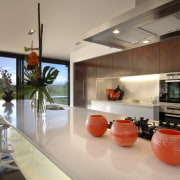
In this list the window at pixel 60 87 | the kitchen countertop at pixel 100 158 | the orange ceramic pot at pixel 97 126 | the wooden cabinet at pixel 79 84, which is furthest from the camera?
the window at pixel 60 87

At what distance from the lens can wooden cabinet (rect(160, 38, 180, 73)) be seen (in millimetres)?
2463

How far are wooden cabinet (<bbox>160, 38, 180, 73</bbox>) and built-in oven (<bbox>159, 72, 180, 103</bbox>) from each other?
5.2 inches

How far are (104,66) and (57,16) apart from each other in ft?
5.83

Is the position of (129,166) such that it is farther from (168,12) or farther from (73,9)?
(73,9)

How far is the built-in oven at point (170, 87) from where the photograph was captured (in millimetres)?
2394

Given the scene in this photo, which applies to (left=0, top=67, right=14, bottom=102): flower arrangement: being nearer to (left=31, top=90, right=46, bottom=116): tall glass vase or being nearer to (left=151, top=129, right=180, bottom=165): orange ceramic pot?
(left=31, top=90, right=46, bottom=116): tall glass vase

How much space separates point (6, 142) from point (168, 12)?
2722 millimetres

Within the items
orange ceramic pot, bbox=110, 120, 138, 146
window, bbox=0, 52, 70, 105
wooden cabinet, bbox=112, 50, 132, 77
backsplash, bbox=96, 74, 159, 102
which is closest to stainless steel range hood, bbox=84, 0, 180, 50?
orange ceramic pot, bbox=110, 120, 138, 146

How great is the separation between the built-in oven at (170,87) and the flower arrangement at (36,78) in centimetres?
203

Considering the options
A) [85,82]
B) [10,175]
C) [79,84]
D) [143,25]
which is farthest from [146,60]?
[10,175]

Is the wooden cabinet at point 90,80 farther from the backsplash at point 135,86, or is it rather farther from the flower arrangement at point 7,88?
the flower arrangement at point 7,88

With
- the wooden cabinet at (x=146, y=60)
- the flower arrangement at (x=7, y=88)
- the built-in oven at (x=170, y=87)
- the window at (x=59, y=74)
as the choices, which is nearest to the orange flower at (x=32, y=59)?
the flower arrangement at (x=7, y=88)

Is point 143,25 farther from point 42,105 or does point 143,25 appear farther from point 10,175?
point 10,175

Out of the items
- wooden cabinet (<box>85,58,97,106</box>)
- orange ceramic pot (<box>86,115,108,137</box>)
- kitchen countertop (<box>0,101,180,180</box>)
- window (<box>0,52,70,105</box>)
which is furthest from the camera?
window (<box>0,52,70,105</box>)
